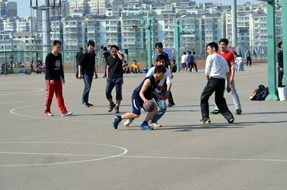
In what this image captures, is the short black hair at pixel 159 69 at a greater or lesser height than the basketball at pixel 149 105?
greater

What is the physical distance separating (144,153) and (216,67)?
187 inches

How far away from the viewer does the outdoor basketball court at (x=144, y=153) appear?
923 cm

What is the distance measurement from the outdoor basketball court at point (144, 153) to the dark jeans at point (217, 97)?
0.26 m

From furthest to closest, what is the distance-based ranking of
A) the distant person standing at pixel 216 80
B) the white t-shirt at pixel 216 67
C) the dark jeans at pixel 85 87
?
the dark jeans at pixel 85 87
the white t-shirt at pixel 216 67
the distant person standing at pixel 216 80

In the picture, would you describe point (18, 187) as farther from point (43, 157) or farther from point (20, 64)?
point (20, 64)

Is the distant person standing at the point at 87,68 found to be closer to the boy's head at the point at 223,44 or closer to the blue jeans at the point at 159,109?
the boy's head at the point at 223,44

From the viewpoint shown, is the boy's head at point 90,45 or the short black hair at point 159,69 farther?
the boy's head at point 90,45

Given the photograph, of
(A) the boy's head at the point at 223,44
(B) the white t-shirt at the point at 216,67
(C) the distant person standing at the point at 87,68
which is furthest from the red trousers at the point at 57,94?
(B) the white t-shirt at the point at 216,67

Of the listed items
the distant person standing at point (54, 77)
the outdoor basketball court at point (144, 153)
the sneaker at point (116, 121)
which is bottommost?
the outdoor basketball court at point (144, 153)

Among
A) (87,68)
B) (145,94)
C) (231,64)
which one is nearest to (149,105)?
(145,94)

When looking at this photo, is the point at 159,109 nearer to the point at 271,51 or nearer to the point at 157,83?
the point at 157,83

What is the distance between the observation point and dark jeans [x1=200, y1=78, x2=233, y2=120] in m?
15.8

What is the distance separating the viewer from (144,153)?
11734 mm

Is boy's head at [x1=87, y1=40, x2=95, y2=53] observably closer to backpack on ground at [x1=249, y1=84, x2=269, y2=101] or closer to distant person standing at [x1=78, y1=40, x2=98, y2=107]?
distant person standing at [x1=78, y1=40, x2=98, y2=107]
